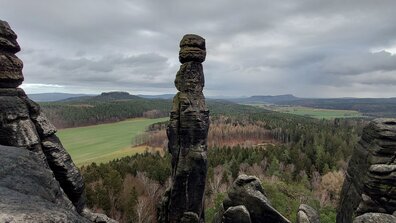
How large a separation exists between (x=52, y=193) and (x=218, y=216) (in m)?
20.9

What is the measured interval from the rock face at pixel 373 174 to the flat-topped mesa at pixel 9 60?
2289 centimetres

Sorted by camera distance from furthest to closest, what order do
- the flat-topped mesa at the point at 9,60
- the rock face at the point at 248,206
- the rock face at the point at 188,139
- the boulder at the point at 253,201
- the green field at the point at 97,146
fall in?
1. the green field at the point at 97,146
2. the rock face at the point at 188,139
3. the boulder at the point at 253,201
4. the rock face at the point at 248,206
5. the flat-topped mesa at the point at 9,60

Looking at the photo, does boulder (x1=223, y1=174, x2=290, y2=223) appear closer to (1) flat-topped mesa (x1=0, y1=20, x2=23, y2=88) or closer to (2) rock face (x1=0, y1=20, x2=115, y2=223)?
(2) rock face (x1=0, y1=20, x2=115, y2=223)

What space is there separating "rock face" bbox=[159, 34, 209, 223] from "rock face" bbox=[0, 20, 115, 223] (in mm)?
13218

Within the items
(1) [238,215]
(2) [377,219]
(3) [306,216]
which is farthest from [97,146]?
(2) [377,219]

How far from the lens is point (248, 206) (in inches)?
1089

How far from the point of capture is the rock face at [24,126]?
14.8m

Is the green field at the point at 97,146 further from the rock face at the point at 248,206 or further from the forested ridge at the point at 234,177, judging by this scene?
the rock face at the point at 248,206

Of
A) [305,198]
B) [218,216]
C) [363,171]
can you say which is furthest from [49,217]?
[305,198]

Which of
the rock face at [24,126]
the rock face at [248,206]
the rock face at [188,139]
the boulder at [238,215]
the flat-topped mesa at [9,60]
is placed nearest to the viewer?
the rock face at [24,126]

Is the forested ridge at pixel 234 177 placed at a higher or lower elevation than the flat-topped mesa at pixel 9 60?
lower

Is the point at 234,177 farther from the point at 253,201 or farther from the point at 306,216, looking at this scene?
the point at 306,216

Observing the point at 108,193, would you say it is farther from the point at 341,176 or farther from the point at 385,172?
the point at 341,176

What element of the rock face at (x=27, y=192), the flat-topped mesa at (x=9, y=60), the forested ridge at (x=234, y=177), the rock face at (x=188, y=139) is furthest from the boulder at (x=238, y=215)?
Result: the flat-topped mesa at (x=9, y=60)
